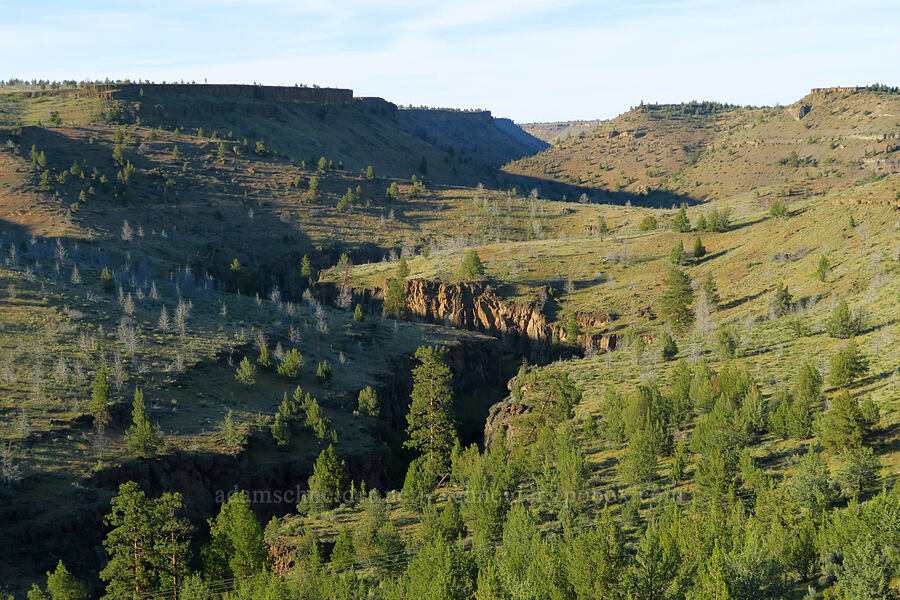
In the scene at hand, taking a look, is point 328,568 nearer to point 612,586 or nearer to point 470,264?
point 612,586

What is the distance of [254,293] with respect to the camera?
106 metres

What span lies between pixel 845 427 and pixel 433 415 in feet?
98.9

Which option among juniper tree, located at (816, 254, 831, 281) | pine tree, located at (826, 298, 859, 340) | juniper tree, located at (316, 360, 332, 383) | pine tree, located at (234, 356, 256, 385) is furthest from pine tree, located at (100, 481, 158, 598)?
juniper tree, located at (816, 254, 831, 281)

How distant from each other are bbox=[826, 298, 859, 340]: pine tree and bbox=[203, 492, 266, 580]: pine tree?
45.3m

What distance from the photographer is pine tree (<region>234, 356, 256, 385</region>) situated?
6669cm

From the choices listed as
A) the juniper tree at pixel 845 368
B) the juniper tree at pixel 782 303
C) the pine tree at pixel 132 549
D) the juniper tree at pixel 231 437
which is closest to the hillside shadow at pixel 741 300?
the juniper tree at pixel 782 303

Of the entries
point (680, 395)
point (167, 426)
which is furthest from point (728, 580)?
point (167, 426)

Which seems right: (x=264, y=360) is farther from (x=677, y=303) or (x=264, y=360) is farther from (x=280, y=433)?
(x=677, y=303)

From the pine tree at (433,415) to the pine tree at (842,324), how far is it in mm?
30546

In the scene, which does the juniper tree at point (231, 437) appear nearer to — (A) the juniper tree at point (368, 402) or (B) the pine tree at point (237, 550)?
(A) the juniper tree at point (368, 402)

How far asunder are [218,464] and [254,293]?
5341cm

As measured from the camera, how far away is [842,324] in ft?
194

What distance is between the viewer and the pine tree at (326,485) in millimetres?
51281

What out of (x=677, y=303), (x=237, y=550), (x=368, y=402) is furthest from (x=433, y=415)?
(x=677, y=303)
